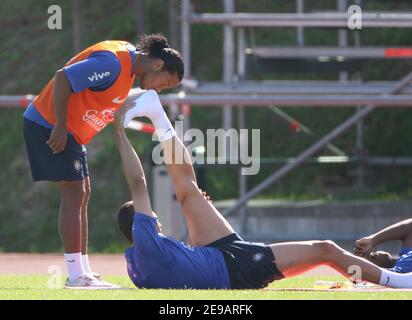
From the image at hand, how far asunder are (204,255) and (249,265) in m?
0.29

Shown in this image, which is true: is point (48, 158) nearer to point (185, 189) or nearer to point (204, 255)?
point (185, 189)

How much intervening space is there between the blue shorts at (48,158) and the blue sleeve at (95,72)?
0.41m

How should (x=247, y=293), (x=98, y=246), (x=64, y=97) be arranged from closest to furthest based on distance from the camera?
(x=247, y=293) < (x=64, y=97) < (x=98, y=246)

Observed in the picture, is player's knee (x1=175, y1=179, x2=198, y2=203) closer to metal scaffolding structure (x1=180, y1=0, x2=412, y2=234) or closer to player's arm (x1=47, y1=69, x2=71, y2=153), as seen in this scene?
player's arm (x1=47, y1=69, x2=71, y2=153)

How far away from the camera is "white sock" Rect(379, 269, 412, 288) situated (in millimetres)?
7656

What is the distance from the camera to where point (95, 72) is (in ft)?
25.4

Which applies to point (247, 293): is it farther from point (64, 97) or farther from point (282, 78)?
point (282, 78)

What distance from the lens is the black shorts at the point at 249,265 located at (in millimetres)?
7520

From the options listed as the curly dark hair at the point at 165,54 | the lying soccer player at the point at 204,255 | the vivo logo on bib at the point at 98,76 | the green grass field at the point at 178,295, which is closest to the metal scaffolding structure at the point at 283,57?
the curly dark hair at the point at 165,54

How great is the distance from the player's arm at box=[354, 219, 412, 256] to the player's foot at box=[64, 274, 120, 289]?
5.87 feet

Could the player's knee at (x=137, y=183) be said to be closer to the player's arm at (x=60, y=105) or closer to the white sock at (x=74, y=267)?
the player's arm at (x=60, y=105)
